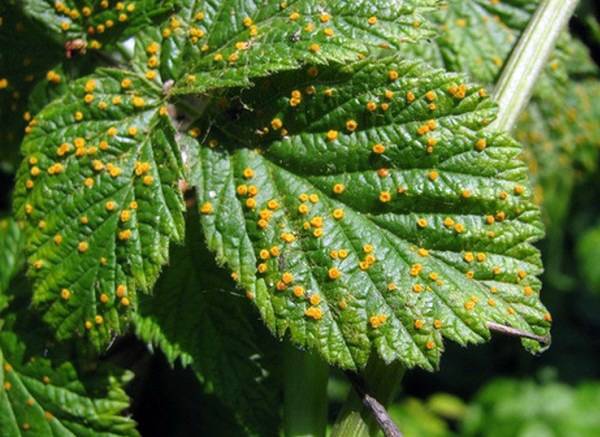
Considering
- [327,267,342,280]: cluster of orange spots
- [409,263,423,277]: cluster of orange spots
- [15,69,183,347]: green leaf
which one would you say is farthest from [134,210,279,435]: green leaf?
[409,263,423,277]: cluster of orange spots

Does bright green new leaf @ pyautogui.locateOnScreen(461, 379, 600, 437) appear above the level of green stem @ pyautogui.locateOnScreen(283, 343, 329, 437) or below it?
below

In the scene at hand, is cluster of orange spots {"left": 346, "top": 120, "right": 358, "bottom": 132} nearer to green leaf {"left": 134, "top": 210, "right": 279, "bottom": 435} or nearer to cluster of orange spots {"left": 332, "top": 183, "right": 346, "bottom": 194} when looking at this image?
cluster of orange spots {"left": 332, "top": 183, "right": 346, "bottom": 194}

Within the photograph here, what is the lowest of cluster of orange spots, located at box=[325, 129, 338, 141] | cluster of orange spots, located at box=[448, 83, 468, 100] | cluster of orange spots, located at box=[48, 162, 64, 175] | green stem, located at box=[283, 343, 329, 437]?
green stem, located at box=[283, 343, 329, 437]

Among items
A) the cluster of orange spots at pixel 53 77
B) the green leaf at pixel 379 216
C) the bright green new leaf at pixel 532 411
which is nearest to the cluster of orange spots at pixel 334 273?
the green leaf at pixel 379 216

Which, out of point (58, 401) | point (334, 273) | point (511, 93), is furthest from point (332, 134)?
point (58, 401)

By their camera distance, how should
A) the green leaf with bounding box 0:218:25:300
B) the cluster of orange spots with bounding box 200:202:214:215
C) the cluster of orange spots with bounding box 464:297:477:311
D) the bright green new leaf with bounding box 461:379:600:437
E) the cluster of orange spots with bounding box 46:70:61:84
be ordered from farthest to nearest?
the bright green new leaf with bounding box 461:379:600:437
the green leaf with bounding box 0:218:25:300
the cluster of orange spots with bounding box 46:70:61:84
the cluster of orange spots with bounding box 200:202:214:215
the cluster of orange spots with bounding box 464:297:477:311

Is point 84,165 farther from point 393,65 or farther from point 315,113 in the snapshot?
point 393,65
